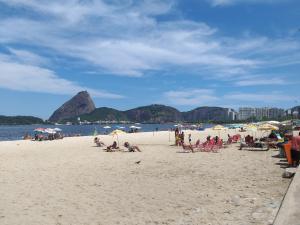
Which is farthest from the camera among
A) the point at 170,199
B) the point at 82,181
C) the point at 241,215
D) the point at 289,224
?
the point at 82,181

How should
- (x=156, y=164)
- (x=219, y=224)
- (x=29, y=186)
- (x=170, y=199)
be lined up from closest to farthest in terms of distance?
(x=219, y=224) → (x=170, y=199) → (x=29, y=186) → (x=156, y=164)

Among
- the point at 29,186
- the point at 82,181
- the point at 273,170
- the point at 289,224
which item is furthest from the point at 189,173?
the point at 289,224

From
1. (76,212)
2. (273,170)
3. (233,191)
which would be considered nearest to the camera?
(76,212)

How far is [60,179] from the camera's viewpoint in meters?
12.5

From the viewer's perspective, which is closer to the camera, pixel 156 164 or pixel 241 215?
pixel 241 215

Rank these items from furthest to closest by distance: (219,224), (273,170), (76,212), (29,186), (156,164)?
(156,164) → (273,170) → (29,186) → (76,212) → (219,224)

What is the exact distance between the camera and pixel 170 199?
908cm

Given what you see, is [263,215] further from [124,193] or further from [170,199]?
[124,193]

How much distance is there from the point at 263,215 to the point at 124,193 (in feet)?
13.0

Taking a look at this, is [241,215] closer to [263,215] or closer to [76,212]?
[263,215]

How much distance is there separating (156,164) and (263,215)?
973 centimetres

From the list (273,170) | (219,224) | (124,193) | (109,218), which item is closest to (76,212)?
(109,218)

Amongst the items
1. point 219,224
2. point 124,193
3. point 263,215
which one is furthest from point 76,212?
point 263,215

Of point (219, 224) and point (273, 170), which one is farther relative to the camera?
point (273, 170)
